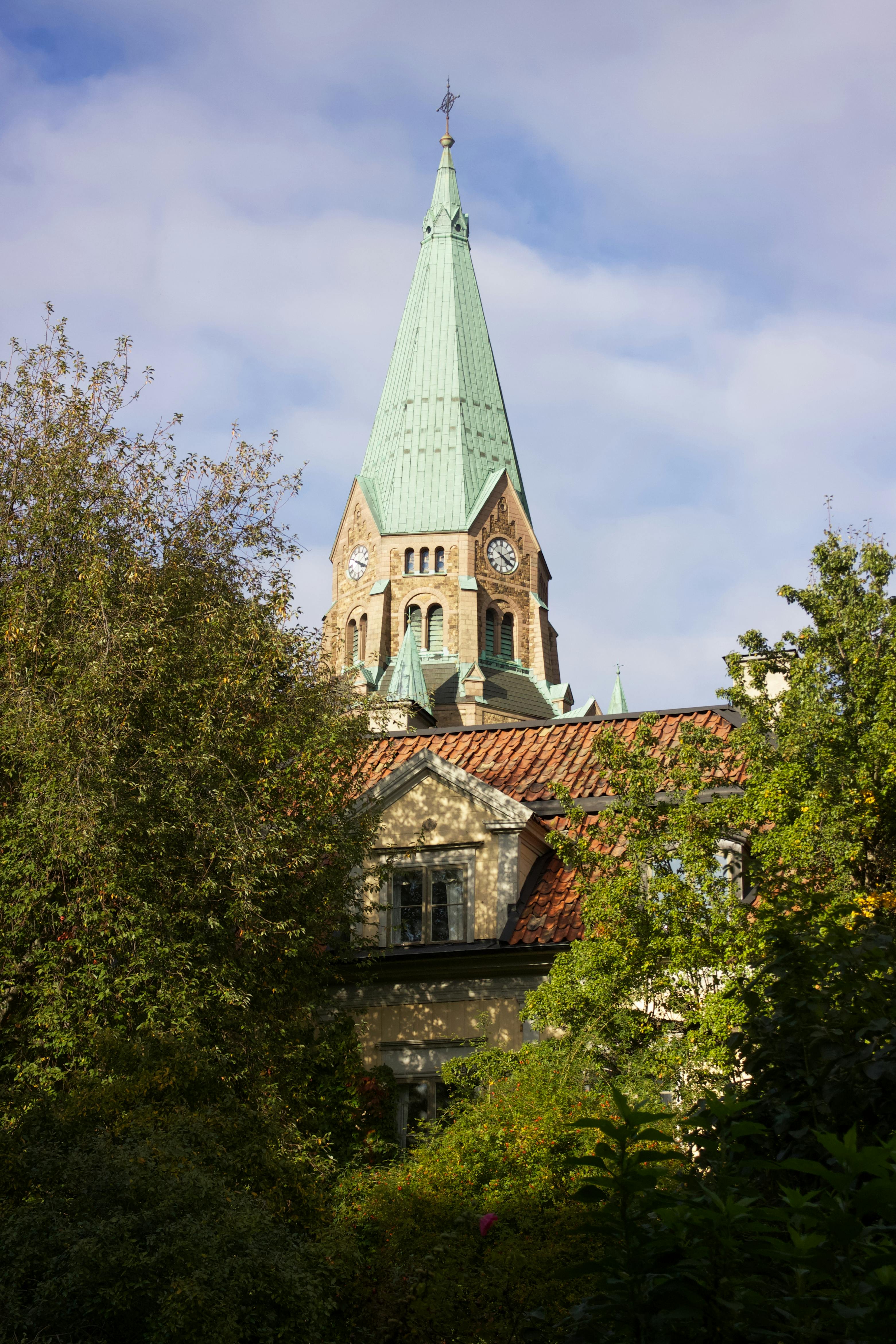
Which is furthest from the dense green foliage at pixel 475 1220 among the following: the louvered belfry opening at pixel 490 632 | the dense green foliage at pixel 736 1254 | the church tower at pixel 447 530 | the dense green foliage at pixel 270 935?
the louvered belfry opening at pixel 490 632

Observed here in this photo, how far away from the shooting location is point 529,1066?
15445 mm

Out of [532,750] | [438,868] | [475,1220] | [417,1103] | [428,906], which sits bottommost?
[475,1220]

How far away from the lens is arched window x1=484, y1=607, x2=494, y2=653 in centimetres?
8238

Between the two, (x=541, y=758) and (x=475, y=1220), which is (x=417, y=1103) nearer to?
(x=475, y=1220)

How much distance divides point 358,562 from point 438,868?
216 feet

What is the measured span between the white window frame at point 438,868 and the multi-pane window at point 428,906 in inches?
1.5

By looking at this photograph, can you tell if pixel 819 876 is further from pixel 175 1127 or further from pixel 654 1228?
pixel 654 1228

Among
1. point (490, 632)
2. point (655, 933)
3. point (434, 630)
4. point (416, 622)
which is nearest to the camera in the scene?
point (655, 933)

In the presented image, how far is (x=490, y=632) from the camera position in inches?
3282

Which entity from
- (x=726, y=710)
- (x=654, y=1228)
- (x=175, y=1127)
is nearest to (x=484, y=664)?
(x=726, y=710)

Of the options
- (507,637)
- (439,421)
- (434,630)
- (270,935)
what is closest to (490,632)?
(507,637)

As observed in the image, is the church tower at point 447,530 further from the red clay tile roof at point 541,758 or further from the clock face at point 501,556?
the red clay tile roof at point 541,758

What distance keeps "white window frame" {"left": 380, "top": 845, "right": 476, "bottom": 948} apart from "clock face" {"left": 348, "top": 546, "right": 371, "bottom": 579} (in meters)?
64.9

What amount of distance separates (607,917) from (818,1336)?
35.7ft
